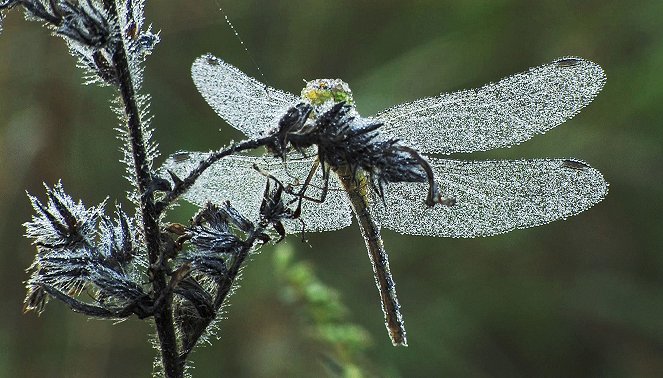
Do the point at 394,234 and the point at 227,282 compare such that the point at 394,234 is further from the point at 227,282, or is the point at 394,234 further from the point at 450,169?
the point at 227,282

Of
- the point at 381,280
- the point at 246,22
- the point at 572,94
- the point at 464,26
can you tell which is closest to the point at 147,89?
the point at 246,22

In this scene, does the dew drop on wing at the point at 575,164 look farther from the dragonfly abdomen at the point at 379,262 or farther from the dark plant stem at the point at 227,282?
the dark plant stem at the point at 227,282

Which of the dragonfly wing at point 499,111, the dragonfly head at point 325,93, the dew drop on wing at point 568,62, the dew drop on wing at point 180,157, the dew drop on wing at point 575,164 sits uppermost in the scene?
the dew drop on wing at point 568,62

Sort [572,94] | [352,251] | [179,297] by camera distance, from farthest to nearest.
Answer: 1. [352,251]
2. [572,94]
3. [179,297]

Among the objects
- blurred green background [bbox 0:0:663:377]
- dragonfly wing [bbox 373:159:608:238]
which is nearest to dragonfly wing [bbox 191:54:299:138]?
dragonfly wing [bbox 373:159:608:238]

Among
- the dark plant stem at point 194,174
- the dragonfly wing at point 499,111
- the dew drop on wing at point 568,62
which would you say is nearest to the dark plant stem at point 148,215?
the dark plant stem at point 194,174

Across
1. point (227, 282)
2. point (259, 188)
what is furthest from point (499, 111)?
point (227, 282)

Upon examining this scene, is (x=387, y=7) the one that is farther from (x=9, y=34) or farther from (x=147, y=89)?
(x=9, y=34)
